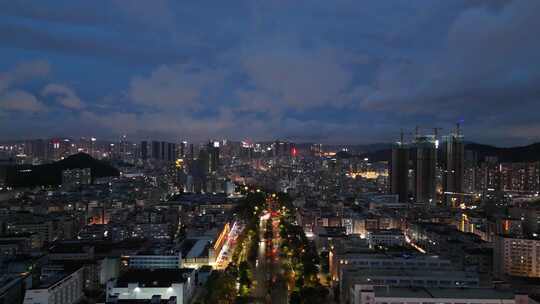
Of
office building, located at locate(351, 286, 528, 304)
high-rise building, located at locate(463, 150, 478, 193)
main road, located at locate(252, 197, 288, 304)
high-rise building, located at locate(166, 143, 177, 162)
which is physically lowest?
main road, located at locate(252, 197, 288, 304)

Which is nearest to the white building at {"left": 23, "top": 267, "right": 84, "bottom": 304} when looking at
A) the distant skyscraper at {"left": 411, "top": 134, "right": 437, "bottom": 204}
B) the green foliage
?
the green foliage

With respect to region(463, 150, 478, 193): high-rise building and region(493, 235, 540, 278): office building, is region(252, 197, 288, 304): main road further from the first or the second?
region(463, 150, 478, 193): high-rise building

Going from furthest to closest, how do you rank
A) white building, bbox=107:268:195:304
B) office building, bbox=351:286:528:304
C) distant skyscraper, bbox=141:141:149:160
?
distant skyscraper, bbox=141:141:149:160
white building, bbox=107:268:195:304
office building, bbox=351:286:528:304

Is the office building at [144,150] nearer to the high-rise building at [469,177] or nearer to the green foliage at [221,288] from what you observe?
the high-rise building at [469,177]

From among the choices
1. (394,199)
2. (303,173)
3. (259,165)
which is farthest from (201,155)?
(394,199)

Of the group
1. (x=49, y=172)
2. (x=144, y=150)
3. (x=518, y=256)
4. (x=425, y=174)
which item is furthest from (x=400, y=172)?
(x=144, y=150)

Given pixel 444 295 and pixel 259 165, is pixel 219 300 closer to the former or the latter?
pixel 444 295

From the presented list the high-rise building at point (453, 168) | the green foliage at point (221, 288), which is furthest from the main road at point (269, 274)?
the high-rise building at point (453, 168)
